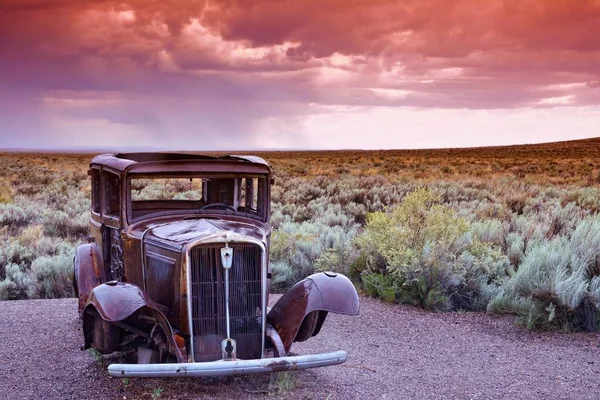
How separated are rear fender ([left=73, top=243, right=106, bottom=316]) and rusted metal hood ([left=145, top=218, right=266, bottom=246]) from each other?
52.7 inches

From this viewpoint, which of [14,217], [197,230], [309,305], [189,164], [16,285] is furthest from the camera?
[14,217]

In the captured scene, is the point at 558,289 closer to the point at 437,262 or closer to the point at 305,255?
the point at 437,262

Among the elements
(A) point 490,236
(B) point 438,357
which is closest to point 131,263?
(B) point 438,357

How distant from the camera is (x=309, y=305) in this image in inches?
253

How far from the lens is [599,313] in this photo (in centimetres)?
858

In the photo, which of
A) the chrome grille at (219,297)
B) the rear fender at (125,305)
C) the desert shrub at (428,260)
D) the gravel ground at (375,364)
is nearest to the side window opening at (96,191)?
the gravel ground at (375,364)

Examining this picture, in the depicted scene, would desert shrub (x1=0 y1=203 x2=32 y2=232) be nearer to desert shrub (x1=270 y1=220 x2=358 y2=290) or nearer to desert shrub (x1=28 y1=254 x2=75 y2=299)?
desert shrub (x1=28 y1=254 x2=75 y2=299)

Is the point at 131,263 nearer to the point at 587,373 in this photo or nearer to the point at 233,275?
the point at 233,275

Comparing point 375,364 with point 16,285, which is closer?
point 375,364

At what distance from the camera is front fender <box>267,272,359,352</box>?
639 centimetres

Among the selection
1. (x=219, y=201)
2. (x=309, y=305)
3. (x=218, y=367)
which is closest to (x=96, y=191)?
(x=219, y=201)

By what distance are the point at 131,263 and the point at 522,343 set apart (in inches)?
187

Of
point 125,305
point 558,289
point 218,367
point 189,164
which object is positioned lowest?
point 558,289

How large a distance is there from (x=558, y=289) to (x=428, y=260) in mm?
1982
